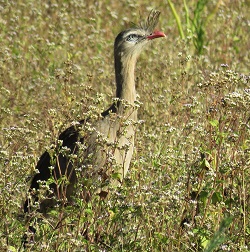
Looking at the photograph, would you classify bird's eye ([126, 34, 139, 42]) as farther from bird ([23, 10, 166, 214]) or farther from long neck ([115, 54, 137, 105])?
long neck ([115, 54, 137, 105])

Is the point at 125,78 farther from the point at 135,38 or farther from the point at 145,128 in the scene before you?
the point at 145,128

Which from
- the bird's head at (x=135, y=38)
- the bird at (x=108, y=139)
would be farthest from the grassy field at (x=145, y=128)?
the bird's head at (x=135, y=38)

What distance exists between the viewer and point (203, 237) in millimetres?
5086


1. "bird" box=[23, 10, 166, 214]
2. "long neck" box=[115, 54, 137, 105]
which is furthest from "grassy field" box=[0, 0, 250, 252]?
"long neck" box=[115, 54, 137, 105]

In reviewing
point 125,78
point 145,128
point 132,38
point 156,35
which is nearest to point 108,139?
point 125,78

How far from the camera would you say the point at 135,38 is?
7.30 m

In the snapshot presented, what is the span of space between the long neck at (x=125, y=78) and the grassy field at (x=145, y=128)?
27cm

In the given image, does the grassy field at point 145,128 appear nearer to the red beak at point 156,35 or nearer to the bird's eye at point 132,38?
the red beak at point 156,35

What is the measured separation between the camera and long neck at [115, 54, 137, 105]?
6.75m

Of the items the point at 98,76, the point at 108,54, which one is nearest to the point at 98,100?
the point at 98,76

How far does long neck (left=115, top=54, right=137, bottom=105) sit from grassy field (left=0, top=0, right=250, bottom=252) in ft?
0.87

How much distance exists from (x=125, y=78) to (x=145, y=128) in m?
1.16

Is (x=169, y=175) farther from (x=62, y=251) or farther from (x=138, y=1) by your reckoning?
(x=138, y=1)

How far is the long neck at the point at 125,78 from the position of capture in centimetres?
675
